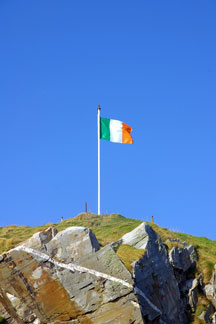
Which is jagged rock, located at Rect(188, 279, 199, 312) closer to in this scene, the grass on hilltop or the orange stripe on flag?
the grass on hilltop

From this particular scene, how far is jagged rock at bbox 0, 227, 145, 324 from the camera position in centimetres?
2681

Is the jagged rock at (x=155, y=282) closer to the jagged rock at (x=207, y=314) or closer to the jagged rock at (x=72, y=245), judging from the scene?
the jagged rock at (x=207, y=314)

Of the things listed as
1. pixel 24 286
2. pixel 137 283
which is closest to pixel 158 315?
pixel 137 283

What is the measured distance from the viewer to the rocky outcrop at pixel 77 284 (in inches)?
1058

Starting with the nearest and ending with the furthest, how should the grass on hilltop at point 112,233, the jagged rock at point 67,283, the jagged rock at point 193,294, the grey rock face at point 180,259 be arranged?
the jagged rock at point 67,283 → the jagged rock at point 193,294 → the grey rock face at point 180,259 → the grass on hilltop at point 112,233

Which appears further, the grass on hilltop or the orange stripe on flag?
the orange stripe on flag

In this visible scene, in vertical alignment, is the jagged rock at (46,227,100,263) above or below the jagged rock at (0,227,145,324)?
above

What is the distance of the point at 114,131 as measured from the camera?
1829 inches

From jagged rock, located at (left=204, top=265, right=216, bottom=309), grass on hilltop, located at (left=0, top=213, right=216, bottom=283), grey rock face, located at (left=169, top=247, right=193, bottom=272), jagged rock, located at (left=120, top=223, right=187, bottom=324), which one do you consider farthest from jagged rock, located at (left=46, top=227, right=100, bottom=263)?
jagged rock, located at (left=204, top=265, right=216, bottom=309)

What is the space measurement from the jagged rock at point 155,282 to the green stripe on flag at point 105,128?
1578cm

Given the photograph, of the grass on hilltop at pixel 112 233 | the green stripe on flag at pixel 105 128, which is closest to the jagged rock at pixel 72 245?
the grass on hilltop at pixel 112 233

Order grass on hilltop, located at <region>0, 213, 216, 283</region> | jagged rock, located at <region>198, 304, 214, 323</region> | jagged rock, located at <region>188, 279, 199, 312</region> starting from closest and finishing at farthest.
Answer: jagged rock, located at <region>198, 304, 214, 323</region>
jagged rock, located at <region>188, 279, 199, 312</region>
grass on hilltop, located at <region>0, 213, 216, 283</region>

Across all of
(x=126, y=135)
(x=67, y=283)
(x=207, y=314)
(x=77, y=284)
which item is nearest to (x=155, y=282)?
(x=77, y=284)

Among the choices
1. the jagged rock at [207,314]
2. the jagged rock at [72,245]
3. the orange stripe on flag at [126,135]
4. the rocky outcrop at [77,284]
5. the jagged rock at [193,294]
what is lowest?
the jagged rock at [207,314]
